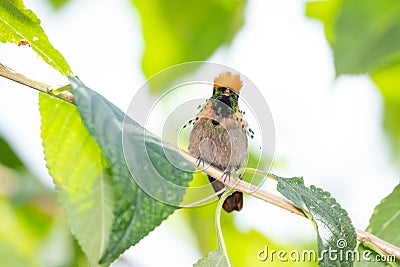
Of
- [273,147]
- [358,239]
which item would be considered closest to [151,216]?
[273,147]

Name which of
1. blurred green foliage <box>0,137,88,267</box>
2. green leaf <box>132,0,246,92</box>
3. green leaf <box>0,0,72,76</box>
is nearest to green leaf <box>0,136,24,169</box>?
blurred green foliage <box>0,137,88,267</box>

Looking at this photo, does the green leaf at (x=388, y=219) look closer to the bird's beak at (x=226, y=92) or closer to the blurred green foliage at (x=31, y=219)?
the bird's beak at (x=226, y=92)

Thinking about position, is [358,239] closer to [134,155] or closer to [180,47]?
[134,155]

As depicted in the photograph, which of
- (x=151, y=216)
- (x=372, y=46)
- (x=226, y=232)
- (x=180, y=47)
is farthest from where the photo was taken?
(x=226, y=232)

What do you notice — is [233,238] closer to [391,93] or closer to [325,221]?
[391,93]

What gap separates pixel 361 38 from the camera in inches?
69.2

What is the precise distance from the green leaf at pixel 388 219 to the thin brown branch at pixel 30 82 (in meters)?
0.80

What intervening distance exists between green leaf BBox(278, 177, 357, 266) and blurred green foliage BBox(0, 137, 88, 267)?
91 cm

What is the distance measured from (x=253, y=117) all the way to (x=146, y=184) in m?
0.37

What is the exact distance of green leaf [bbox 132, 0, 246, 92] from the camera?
7.68 feet

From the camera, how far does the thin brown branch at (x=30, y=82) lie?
112 cm

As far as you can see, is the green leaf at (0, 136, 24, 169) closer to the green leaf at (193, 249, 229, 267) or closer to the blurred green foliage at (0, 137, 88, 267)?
the blurred green foliage at (0, 137, 88, 267)

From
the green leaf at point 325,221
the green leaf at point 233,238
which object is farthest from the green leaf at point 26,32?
the green leaf at point 233,238

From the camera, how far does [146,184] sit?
1000 mm
